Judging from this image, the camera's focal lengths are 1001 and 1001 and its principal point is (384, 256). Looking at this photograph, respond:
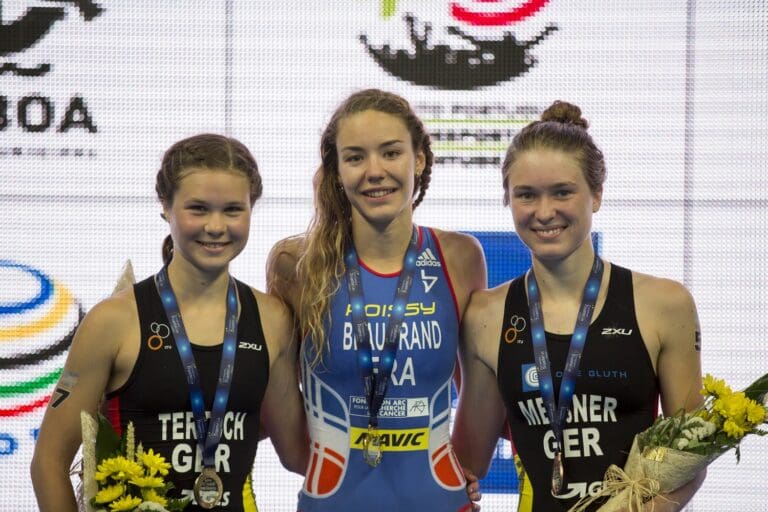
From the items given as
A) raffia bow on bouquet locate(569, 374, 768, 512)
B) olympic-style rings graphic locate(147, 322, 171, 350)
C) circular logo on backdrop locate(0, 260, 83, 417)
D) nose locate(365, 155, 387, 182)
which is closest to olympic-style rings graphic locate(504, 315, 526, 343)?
raffia bow on bouquet locate(569, 374, 768, 512)

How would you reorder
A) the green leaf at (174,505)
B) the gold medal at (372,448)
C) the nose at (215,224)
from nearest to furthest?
the green leaf at (174,505), the nose at (215,224), the gold medal at (372,448)

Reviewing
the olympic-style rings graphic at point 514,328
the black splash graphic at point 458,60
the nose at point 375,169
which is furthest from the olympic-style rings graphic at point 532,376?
the black splash graphic at point 458,60

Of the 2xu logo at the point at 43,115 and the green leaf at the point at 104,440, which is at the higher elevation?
the 2xu logo at the point at 43,115

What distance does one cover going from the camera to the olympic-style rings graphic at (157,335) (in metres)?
2.66

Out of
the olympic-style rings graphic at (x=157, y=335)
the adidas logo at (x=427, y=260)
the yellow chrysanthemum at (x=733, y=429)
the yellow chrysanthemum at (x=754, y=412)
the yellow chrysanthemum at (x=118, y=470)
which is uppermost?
the adidas logo at (x=427, y=260)

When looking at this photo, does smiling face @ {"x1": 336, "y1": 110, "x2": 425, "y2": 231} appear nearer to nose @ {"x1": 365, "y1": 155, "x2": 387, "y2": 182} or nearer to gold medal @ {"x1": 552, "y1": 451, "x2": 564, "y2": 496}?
nose @ {"x1": 365, "y1": 155, "x2": 387, "y2": 182}

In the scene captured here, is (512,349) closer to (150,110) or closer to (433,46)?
(433,46)

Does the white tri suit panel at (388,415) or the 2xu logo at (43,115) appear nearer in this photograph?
the white tri suit panel at (388,415)

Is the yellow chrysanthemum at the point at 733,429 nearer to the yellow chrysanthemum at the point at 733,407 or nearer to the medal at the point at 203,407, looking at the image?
the yellow chrysanthemum at the point at 733,407

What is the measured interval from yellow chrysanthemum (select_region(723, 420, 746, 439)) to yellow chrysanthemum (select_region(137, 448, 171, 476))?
133 cm

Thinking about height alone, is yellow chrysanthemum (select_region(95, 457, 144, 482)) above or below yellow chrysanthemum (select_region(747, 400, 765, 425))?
below

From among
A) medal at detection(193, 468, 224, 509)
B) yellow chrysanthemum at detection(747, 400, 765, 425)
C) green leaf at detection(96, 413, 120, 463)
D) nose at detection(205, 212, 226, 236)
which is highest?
nose at detection(205, 212, 226, 236)

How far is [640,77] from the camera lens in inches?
171

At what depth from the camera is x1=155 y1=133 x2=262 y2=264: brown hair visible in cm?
276
